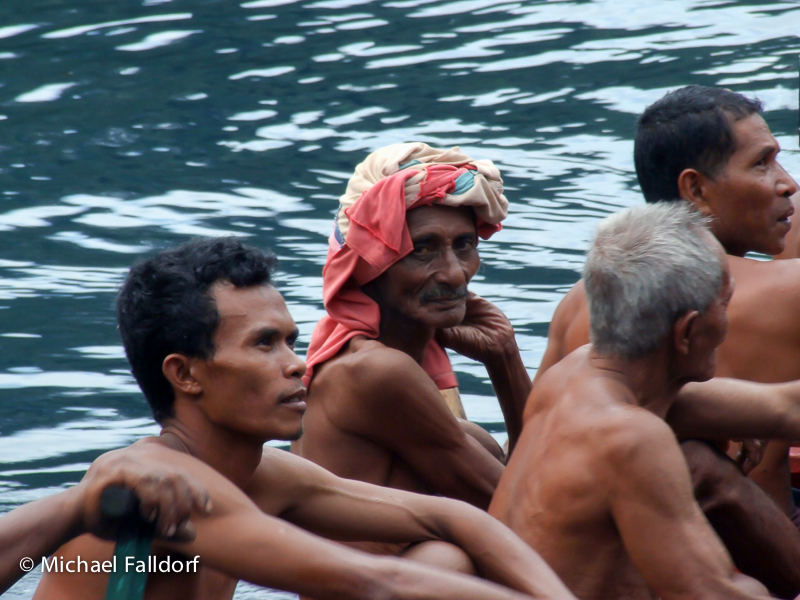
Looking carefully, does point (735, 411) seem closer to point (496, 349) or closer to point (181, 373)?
point (496, 349)

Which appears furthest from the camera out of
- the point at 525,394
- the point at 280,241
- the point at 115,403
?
the point at 280,241

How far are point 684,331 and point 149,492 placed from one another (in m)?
1.31

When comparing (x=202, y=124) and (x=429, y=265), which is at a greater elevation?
(x=429, y=265)

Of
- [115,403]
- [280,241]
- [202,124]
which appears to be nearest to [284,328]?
[115,403]

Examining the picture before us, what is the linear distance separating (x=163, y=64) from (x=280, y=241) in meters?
4.39

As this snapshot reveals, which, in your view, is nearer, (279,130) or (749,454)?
(749,454)

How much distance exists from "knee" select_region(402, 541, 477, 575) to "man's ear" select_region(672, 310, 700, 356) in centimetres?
70

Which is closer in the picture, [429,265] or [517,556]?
[517,556]

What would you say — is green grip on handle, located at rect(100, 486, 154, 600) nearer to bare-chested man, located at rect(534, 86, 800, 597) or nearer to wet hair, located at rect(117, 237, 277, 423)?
wet hair, located at rect(117, 237, 277, 423)

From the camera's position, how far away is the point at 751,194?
411 centimetres

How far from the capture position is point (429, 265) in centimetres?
413

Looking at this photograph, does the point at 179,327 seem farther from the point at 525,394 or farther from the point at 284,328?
the point at 525,394

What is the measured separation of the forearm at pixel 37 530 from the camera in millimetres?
2576

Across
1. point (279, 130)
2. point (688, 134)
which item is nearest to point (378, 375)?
point (688, 134)
